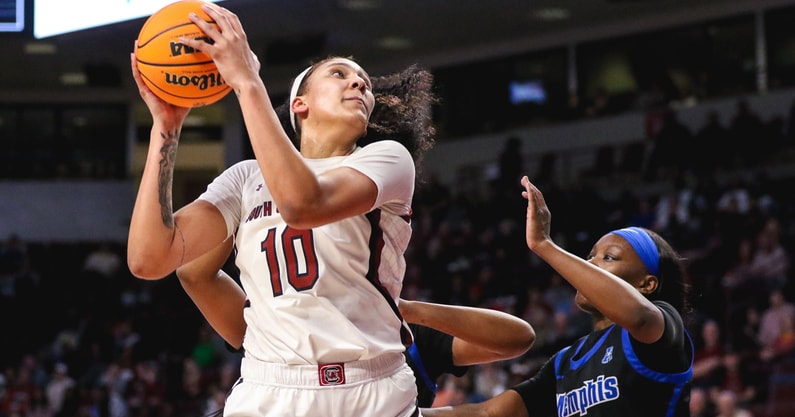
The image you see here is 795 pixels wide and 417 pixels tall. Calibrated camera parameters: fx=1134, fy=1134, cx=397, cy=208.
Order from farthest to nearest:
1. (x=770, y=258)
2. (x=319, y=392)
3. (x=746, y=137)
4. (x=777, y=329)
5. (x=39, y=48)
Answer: (x=39, y=48)
(x=746, y=137)
(x=770, y=258)
(x=777, y=329)
(x=319, y=392)

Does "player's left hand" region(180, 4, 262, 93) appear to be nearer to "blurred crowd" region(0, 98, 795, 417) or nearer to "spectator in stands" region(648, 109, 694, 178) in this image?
"blurred crowd" region(0, 98, 795, 417)

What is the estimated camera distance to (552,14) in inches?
675

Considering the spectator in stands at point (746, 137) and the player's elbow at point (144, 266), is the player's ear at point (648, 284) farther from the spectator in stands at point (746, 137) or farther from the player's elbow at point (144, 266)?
the spectator in stands at point (746, 137)

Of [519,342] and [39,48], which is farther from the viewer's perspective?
[39,48]

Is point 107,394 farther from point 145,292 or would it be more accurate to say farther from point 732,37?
point 732,37

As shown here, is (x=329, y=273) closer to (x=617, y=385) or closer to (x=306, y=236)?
(x=306, y=236)

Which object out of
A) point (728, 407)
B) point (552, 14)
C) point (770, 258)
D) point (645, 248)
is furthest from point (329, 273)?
point (552, 14)

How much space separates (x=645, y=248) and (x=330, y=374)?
1.41 meters

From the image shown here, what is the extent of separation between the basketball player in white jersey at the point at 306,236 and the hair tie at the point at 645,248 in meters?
1.04

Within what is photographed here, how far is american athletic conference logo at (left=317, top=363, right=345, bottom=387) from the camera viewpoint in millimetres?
2859

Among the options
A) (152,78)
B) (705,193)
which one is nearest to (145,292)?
(705,193)

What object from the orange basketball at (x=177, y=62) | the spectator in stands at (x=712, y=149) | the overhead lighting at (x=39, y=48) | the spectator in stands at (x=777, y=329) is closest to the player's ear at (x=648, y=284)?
the orange basketball at (x=177, y=62)

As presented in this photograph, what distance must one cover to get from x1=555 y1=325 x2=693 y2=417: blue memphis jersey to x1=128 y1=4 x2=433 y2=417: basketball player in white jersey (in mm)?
888

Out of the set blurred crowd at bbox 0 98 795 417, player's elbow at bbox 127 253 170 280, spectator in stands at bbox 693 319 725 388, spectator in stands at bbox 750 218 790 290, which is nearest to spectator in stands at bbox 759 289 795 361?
blurred crowd at bbox 0 98 795 417
